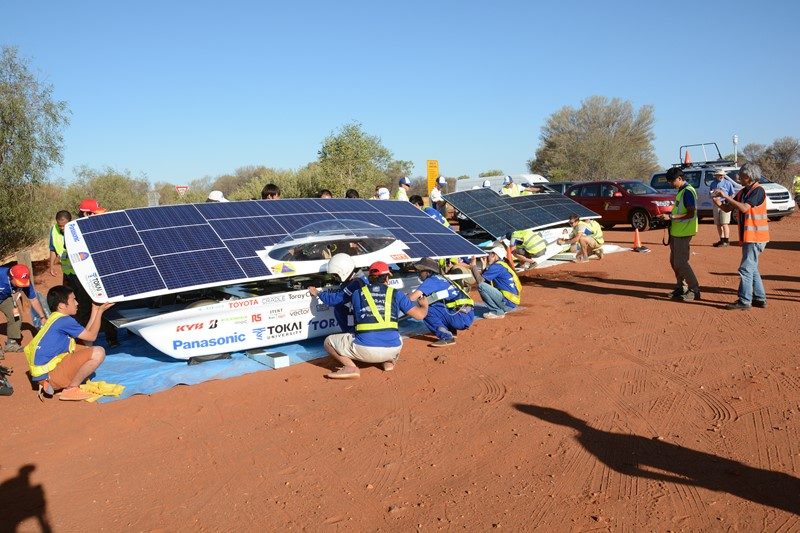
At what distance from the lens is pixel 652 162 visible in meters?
46.6

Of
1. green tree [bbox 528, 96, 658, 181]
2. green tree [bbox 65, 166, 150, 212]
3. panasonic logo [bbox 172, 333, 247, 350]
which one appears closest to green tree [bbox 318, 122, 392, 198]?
green tree [bbox 65, 166, 150, 212]

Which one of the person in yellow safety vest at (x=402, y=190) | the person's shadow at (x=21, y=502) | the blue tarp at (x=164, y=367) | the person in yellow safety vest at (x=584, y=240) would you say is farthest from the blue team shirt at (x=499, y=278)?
the person's shadow at (x=21, y=502)

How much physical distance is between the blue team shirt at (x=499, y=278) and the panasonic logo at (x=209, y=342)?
12.2 feet

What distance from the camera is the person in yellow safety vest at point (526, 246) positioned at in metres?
12.9

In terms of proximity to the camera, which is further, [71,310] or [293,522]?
[71,310]

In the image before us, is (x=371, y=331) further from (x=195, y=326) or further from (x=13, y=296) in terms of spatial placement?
(x=13, y=296)

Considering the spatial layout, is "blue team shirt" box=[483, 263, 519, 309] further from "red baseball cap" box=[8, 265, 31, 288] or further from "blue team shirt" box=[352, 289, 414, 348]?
"red baseball cap" box=[8, 265, 31, 288]

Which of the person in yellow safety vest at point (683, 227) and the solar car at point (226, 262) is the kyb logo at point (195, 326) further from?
the person in yellow safety vest at point (683, 227)

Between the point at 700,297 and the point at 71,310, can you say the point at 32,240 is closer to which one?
the point at 71,310

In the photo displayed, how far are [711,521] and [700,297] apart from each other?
6.68 m

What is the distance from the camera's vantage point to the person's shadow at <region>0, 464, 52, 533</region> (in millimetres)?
4301

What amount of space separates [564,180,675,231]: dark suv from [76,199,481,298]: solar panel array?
11516 mm

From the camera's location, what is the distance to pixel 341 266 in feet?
25.0

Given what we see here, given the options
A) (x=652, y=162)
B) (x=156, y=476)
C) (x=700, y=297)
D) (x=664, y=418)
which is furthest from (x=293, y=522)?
(x=652, y=162)
